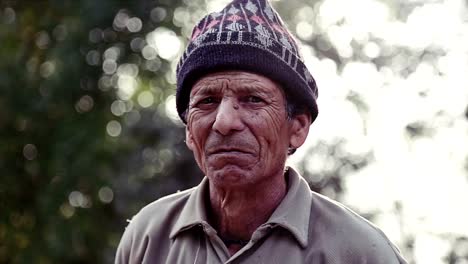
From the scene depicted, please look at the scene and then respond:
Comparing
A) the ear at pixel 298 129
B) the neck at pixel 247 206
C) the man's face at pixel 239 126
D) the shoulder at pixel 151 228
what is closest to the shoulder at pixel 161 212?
the shoulder at pixel 151 228

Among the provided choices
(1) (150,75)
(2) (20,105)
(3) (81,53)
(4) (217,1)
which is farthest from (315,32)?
(2) (20,105)

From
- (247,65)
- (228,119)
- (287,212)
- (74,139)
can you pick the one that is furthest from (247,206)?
(74,139)

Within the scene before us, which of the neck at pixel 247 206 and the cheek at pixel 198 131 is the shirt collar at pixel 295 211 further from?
A: the cheek at pixel 198 131

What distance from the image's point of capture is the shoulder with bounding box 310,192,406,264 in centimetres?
318

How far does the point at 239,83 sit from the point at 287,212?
1.53 feet

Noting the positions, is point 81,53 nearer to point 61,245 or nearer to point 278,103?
point 61,245

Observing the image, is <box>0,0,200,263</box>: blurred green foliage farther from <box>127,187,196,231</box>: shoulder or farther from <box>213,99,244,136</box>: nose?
<box>213,99,244,136</box>: nose

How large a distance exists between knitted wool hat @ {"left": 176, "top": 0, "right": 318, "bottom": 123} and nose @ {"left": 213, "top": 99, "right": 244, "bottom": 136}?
0.14m

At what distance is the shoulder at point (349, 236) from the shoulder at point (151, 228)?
0.54 meters

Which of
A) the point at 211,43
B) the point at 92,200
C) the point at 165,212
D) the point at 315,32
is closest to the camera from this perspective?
the point at 211,43

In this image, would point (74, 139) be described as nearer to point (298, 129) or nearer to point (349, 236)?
point (298, 129)

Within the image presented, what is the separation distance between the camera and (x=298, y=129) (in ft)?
10.8

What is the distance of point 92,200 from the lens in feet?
28.7

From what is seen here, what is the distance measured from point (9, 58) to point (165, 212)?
5.60 m
